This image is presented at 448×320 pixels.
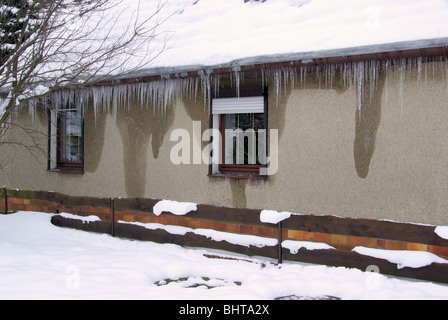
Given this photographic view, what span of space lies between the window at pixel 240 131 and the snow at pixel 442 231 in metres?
2.43

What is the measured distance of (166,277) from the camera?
506cm

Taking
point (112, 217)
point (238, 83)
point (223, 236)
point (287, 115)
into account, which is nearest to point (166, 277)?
point (223, 236)

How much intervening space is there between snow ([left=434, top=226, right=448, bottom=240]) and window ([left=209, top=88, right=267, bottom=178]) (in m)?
2.43

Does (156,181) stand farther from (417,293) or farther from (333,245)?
(417,293)

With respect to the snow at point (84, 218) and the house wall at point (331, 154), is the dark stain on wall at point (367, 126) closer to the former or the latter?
the house wall at point (331, 154)

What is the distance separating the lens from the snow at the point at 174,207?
634cm

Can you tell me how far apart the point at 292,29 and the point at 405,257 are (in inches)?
136

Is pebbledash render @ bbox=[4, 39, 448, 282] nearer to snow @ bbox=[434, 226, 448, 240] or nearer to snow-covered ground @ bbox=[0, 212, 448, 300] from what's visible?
snow @ bbox=[434, 226, 448, 240]

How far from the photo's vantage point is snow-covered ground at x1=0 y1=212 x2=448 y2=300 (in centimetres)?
428

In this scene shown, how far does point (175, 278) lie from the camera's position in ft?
16.6

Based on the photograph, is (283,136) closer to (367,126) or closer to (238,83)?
(238,83)

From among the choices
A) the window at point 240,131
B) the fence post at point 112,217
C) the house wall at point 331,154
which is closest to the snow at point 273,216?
the house wall at point 331,154

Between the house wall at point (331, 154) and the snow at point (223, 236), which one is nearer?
the house wall at point (331, 154)

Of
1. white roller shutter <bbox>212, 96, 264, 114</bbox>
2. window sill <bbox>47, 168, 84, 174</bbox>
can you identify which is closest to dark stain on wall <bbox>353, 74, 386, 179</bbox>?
white roller shutter <bbox>212, 96, 264, 114</bbox>
